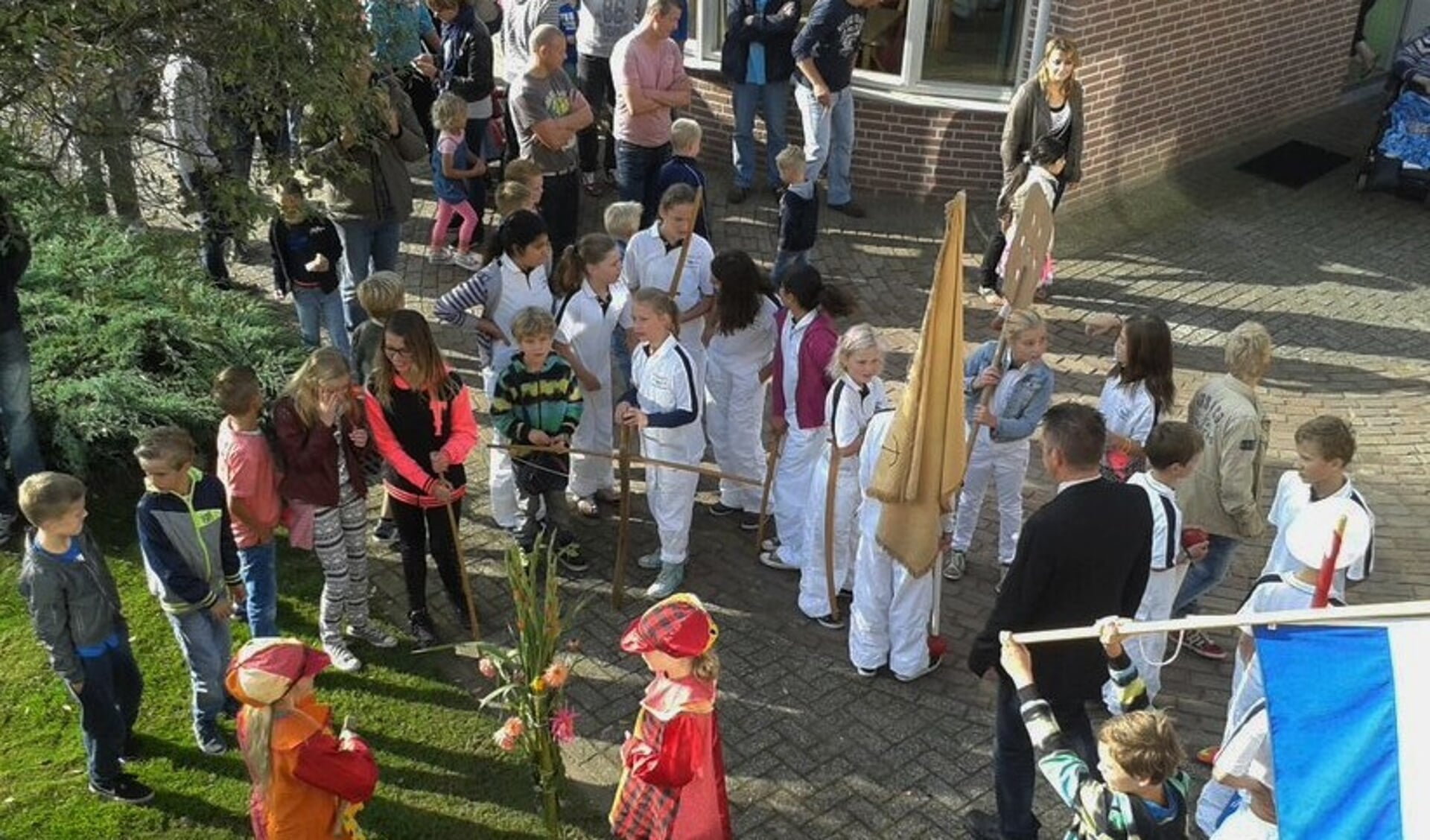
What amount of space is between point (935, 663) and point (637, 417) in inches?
76.8

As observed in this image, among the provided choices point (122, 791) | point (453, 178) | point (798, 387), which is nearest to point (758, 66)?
point (453, 178)

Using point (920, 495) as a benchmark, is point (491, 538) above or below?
below

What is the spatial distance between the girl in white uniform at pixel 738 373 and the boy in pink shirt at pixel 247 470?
259cm

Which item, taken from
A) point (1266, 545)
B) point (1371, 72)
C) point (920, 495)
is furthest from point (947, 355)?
point (1371, 72)

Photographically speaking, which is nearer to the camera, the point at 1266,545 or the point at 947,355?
the point at 947,355

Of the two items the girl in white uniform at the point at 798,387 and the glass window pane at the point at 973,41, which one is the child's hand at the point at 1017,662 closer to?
the girl in white uniform at the point at 798,387

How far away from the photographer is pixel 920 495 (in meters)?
6.46

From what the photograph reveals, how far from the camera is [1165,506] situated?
20.4 ft

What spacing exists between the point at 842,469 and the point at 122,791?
3.63 m

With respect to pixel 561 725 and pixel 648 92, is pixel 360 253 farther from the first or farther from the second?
pixel 561 725

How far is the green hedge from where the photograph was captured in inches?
324

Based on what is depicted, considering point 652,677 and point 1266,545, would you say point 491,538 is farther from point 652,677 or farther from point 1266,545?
point 1266,545

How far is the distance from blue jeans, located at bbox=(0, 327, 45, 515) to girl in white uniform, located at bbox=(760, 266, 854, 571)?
4095mm

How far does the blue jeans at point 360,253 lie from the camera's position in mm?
9297
